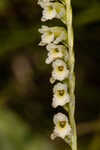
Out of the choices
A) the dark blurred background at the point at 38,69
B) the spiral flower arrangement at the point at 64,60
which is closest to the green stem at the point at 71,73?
the spiral flower arrangement at the point at 64,60

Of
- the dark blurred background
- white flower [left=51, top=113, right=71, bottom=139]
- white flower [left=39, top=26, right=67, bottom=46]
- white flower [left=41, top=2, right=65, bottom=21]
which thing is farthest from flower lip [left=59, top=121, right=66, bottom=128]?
the dark blurred background

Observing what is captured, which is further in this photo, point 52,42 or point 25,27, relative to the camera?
point 25,27

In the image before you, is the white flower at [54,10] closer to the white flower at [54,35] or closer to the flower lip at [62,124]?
the white flower at [54,35]

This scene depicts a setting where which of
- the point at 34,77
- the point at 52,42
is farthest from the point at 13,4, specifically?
the point at 52,42

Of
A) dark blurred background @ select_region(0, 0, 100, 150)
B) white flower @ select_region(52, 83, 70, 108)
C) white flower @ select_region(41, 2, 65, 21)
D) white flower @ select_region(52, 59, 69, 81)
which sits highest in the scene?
white flower @ select_region(41, 2, 65, 21)

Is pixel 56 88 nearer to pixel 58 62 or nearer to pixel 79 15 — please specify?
pixel 58 62

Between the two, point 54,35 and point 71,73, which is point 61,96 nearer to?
point 71,73

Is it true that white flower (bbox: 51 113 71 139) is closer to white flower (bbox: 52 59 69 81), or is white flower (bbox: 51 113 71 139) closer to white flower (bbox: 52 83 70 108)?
white flower (bbox: 52 83 70 108)
